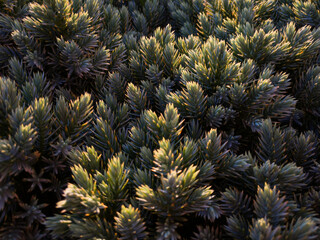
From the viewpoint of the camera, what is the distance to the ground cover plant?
4.31ft

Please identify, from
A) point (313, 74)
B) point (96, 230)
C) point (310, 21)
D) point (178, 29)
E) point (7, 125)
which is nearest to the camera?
point (96, 230)

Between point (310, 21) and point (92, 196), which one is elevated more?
point (310, 21)

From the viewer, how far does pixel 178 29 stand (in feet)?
9.38

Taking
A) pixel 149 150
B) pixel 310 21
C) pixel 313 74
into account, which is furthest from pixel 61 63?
pixel 310 21

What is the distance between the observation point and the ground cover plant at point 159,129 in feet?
4.31

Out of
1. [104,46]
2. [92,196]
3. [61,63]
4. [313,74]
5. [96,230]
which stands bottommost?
[96,230]

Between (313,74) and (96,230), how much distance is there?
5.54 ft

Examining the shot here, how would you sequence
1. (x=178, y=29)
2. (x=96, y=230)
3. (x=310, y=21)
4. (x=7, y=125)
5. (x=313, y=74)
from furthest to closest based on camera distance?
(x=178, y=29), (x=310, y=21), (x=313, y=74), (x=7, y=125), (x=96, y=230)

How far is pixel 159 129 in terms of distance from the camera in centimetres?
157

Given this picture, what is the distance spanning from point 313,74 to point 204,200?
1263 mm

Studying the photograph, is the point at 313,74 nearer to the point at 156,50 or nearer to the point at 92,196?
the point at 156,50

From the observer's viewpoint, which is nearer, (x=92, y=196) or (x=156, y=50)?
(x=92, y=196)

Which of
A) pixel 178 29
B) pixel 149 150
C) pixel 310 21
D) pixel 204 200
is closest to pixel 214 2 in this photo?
pixel 178 29

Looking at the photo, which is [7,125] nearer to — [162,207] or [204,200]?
[162,207]
